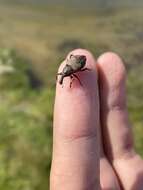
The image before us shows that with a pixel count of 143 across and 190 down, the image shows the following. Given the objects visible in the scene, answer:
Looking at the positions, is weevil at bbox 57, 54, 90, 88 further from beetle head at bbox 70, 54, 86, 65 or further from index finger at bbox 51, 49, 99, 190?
index finger at bbox 51, 49, 99, 190

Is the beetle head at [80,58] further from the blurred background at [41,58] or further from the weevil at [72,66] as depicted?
the blurred background at [41,58]

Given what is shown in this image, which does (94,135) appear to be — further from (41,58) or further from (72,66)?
(41,58)

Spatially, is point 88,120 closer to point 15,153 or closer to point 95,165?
point 95,165

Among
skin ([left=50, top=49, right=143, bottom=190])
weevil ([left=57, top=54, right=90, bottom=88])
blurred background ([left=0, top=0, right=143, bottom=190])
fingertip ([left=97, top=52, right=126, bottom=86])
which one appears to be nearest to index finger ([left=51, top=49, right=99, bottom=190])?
skin ([left=50, top=49, right=143, bottom=190])

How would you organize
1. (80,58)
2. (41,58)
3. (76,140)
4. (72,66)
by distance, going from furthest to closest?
(41,58) < (72,66) < (80,58) < (76,140)

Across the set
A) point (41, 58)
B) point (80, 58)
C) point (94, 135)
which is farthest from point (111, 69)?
point (41, 58)

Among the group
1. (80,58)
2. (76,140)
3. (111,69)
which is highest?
(80,58)
